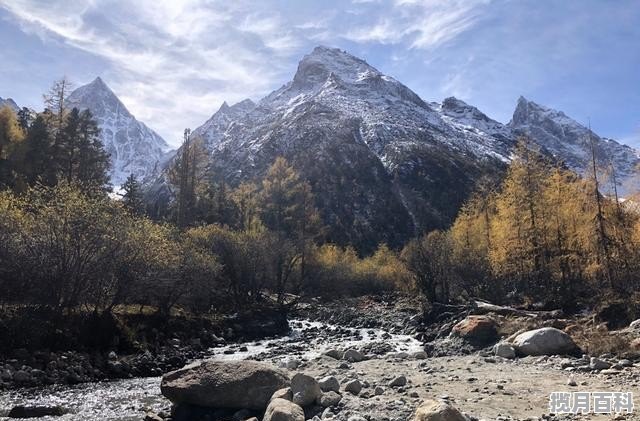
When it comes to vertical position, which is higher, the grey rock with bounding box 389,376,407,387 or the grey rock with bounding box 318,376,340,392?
the grey rock with bounding box 318,376,340,392

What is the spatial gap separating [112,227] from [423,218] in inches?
4757

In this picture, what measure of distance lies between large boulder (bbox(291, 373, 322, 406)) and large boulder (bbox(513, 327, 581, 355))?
31.4 feet

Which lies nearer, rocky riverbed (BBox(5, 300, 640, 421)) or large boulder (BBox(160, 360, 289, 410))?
rocky riverbed (BBox(5, 300, 640, 421))

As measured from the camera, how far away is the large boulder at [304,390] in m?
12.6

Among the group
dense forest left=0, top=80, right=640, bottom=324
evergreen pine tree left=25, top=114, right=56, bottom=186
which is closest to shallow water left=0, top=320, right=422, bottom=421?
dense forest left=0, top=80, right=640, bottom=324

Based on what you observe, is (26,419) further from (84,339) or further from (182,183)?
(182,183)

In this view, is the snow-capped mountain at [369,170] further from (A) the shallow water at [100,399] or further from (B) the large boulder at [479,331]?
(A) the shallow water at [100,399]

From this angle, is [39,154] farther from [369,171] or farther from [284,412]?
[369,171]

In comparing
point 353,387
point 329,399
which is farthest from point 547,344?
point 329,399

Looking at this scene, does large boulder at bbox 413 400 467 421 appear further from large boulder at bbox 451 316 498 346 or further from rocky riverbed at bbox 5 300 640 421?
large boulder at bbox 451 316 498 346

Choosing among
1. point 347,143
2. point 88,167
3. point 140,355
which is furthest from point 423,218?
point 140,355

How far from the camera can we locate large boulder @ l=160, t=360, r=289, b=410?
44.6 ft

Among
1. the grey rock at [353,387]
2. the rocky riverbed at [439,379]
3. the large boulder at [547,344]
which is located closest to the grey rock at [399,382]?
the rocky riverbed at [439,379]

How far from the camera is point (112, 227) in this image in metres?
26.1
